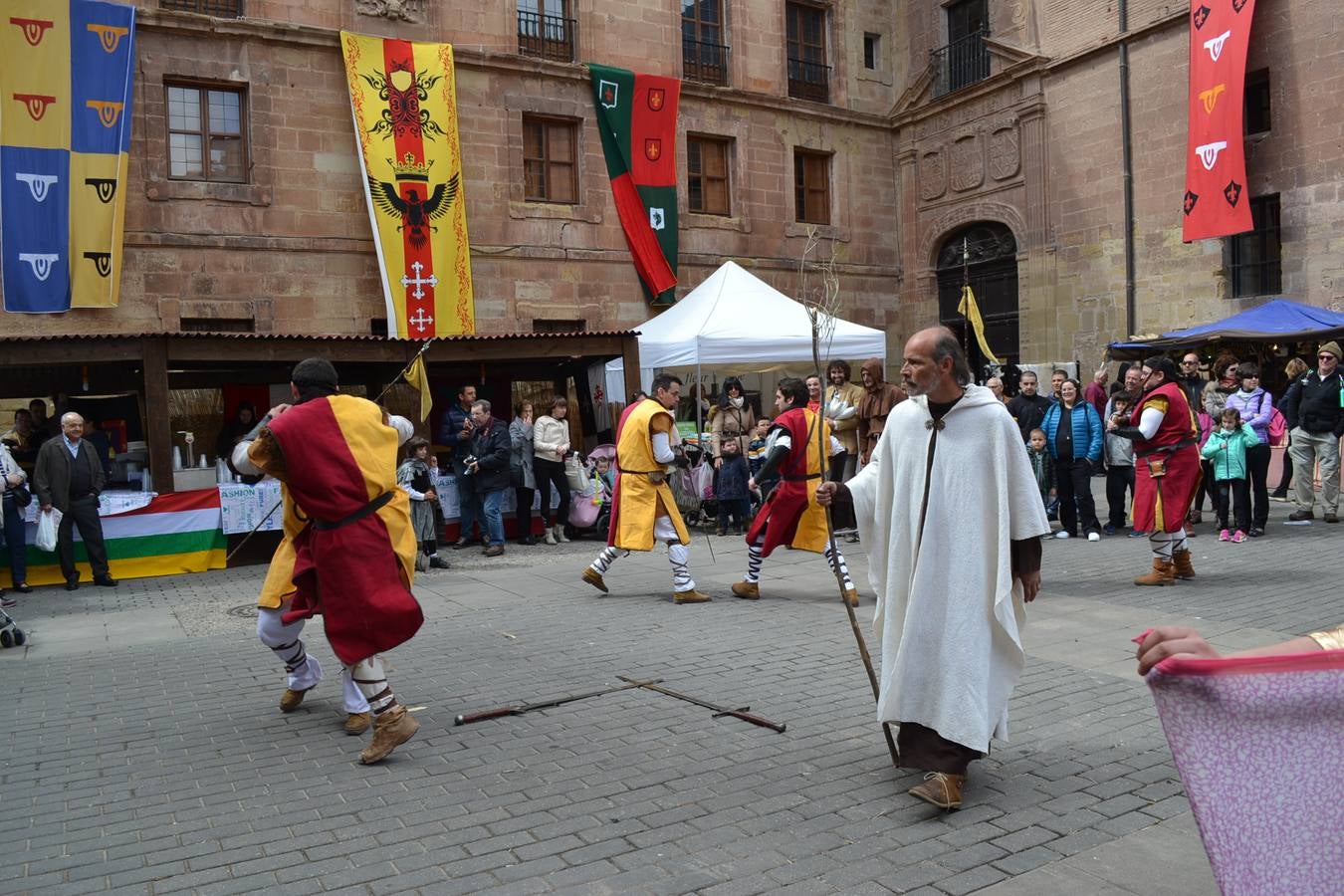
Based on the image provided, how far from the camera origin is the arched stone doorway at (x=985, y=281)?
22.2m

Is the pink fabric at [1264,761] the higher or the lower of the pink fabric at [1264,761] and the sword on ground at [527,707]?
the higher

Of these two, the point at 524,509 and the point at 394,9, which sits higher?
the point at 394,9

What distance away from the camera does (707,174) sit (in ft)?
71.1

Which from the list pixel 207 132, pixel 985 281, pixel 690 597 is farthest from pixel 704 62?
pixel 690 597

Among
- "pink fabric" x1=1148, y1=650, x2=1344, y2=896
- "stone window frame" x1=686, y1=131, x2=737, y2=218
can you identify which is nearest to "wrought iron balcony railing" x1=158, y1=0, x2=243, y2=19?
"stone window frame" x1=686, y1=131, x2=737, y2=218

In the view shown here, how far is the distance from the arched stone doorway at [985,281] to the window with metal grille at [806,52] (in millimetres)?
4319

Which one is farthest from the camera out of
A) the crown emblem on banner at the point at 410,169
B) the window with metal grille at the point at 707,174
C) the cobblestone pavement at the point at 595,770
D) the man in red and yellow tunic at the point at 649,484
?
the window with metal grille at the point at 707,174

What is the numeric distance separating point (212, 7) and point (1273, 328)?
16499mm

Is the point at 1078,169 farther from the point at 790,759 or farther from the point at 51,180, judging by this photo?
the point at 790,759

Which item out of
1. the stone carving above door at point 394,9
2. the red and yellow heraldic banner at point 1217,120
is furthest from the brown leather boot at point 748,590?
the stone carving above door at point 394,9

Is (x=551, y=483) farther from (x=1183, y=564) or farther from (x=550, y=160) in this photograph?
(x=550, y=160)

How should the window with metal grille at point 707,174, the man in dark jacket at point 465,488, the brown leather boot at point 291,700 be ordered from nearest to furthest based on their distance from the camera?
the brown leather boot at point 291,700, the man in dark jacket at point 465,488, the window with metal grille at point 707,174

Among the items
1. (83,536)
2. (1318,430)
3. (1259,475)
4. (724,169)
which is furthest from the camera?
(724,169)

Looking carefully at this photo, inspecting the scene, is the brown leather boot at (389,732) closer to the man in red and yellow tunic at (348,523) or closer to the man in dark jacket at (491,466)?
the man in red and yellow tunic at (348,523)
